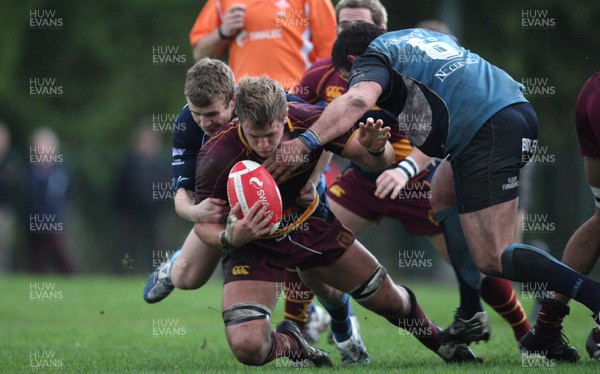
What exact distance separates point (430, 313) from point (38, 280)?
24.9 ft

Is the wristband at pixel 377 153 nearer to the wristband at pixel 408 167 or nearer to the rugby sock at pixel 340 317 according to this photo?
the wristband at pixel 408 167

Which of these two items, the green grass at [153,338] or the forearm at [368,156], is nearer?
the forearm at [368,156]

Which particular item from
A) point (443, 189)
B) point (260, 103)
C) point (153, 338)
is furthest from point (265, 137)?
point (153, 338)

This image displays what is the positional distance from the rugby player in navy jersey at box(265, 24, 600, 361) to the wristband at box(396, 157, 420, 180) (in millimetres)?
549

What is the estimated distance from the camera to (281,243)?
6410mm

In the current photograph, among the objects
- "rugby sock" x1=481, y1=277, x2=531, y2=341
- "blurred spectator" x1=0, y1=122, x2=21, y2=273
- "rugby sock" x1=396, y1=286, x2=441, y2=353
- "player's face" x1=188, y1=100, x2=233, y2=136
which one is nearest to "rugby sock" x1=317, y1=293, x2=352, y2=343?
"rugby sock" x1=396, y1=286, x2=441, y2=353

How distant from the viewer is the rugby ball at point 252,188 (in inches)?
233

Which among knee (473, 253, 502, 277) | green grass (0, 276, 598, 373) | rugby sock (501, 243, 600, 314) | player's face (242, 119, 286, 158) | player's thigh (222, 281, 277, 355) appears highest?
player's face (242, 119, 286, 158)

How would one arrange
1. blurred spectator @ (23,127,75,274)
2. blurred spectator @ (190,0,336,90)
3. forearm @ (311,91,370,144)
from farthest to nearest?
blurred spectator @ (23,127,75,274) → blurred spectator @ (190,0,336,90) → forearm @ (311,91,370,144)

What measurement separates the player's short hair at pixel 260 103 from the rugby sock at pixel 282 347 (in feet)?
4.50

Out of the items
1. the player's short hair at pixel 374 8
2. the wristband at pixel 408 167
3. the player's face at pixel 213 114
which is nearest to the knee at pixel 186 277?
the player's face at pixel 213 114

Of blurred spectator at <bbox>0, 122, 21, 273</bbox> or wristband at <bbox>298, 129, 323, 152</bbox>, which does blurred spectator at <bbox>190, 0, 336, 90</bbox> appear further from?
blurred spectator at <bbox>0, 122, 21, 273</bbox>

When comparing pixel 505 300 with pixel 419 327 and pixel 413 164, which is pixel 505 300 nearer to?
pixel 419 327

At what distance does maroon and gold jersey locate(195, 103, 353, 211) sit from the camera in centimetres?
618
